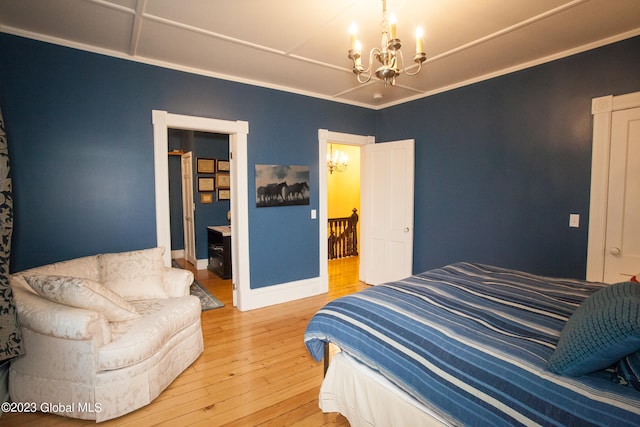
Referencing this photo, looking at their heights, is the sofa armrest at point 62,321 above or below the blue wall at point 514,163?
below

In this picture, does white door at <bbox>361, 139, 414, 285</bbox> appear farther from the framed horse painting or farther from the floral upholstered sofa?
the floral upholstered sofa

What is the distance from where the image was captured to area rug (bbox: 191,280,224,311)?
398 centimetres

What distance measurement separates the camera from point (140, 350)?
80.4 inches

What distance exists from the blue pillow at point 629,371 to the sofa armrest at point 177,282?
2936 millimetres

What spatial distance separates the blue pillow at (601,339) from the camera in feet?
3.59

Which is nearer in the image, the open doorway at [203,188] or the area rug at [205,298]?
the area rug at [205,298]

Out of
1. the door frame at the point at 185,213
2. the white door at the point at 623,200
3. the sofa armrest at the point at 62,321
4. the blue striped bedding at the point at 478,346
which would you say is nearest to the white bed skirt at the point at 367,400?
the blue striped bedding at the point at 478,346

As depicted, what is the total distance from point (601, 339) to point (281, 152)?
359 cm

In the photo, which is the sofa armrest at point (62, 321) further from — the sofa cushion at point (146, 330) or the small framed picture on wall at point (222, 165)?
the small framed picture on wall at point (222, 165)

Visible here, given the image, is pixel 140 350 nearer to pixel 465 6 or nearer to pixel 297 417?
pixel 297 417

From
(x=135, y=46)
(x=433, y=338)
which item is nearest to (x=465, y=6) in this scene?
(x=433, y=338)

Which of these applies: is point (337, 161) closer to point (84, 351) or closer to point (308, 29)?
point (308, 29)

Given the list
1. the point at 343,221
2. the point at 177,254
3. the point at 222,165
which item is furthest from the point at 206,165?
the point at 343,221

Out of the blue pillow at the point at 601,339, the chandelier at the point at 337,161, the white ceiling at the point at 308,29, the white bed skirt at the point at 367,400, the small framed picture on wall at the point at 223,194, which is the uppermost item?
the white ceiling at the point at 308,29
